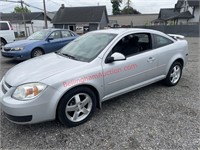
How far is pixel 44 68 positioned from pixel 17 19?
4554 cm

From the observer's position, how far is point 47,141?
2580 millimetres

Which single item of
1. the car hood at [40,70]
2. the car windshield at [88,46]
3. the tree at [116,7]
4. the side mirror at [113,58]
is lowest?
the car hood at [40,70]

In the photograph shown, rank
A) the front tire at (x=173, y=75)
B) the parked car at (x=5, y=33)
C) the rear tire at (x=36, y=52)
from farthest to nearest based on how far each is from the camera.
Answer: the parked car at (x=5, y=33) → the rear tire at (x=36, y=52) → the front tire at (x=173, y=75)

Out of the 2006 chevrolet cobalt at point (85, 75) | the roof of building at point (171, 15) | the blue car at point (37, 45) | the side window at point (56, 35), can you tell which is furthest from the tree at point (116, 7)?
the 2006 chevrolet cobalt at point (85, 75)

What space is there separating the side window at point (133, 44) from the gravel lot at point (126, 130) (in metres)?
1.01

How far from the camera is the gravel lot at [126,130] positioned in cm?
251

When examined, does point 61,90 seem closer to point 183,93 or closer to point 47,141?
point 47,141

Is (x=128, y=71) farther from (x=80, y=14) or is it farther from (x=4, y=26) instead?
(x=80, y=14)

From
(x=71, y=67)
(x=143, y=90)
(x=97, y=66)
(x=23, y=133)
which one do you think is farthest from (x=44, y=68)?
(x=143, y=90)

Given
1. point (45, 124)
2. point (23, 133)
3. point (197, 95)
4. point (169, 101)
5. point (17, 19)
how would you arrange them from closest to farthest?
point (23, 133) → point (45, 124) → point (169, 101) → point (197, 95) → point (17, 19)

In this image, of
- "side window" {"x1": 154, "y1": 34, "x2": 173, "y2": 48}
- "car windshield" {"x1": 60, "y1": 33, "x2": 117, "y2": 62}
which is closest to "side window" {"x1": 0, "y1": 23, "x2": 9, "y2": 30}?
"car windshield" {"x1": 60, "y1": 33, "x2": 117, "y2": 62}

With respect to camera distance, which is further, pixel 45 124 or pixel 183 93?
pixel 183 93

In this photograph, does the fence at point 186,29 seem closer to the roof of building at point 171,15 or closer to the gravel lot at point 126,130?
the roof of building at point 171,15

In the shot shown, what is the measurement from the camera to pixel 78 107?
113 inches
